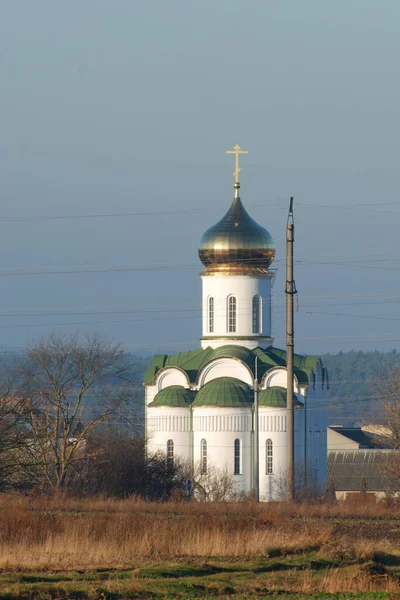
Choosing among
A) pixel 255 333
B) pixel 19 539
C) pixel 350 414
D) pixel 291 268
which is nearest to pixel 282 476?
pixel 255 333

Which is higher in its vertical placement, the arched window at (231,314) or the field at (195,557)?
the arched window at (231,314)

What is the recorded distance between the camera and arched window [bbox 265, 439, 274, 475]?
4722 centimetres

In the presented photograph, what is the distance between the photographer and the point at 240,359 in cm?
4950

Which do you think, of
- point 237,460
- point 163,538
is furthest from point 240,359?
point 163,538

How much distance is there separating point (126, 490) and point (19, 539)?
16.6 meters

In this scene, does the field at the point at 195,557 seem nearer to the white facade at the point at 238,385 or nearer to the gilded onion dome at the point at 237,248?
the white facade at the point at 238,385

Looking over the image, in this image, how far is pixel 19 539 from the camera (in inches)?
737

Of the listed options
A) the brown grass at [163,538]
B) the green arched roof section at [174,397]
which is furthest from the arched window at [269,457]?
the brown grass at [163,538]

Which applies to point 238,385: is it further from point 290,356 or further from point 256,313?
point 290,356

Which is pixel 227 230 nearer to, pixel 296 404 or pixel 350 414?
pixel 296 404

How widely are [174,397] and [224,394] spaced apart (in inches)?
82.3

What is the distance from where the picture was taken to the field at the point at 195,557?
14133 mm

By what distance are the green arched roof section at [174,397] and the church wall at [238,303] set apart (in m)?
2.67

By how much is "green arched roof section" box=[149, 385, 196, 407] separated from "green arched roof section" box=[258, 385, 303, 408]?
105 inches
